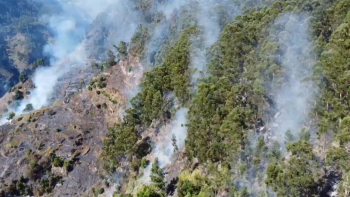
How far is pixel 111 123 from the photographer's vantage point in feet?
298

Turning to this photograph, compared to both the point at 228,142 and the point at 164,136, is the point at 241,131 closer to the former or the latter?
the point at 228,142

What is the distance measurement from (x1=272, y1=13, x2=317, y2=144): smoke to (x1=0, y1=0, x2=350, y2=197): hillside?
0.15 m

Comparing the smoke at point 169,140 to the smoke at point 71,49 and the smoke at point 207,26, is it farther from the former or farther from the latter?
the smoke at point 71,49

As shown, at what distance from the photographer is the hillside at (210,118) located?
4497cm

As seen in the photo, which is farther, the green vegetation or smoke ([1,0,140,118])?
smoke ([1,0,140,118])

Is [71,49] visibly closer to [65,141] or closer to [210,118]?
[65,141]

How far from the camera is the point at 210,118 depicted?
53562 mm

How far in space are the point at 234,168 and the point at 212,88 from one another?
11.9 metres

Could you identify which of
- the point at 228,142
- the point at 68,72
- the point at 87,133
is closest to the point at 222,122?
the point at 228,142

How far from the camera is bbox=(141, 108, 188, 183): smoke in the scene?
6595 cm

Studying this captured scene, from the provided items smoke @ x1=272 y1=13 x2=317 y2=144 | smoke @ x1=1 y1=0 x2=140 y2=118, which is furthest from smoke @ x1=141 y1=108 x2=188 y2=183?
smoke @ x1=1 y1=0 x2=140 y2=118

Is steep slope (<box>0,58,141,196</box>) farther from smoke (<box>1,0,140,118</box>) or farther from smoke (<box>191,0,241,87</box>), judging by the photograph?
smoke (<box>1,0,140,118</box>)

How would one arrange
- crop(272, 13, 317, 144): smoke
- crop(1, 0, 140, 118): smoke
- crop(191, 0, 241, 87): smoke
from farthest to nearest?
crop(1, 0, 140, 118): smoke, crop(191, 0, 241, 87): smoke, crop(272, 13, 317, 144): smoke

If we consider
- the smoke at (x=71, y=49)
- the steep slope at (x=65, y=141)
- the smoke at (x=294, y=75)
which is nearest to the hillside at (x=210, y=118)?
the smoke at (x=294, y=75)
